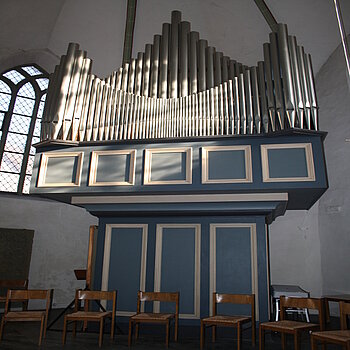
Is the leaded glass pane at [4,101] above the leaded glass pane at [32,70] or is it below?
below

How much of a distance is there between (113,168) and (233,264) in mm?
3027

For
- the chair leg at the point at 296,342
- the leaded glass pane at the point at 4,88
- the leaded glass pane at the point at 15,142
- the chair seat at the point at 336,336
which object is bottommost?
the chair leg at the point at 296,342

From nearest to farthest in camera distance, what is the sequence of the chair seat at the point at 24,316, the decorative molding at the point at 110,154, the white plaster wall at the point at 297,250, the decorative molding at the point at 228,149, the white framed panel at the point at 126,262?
the chair seat at the point at 24,316 → the decorative molding at the point at 228,149 → the decorative molding at the point at 110,154 → the white framed panel at the point at 126,262 → the white plaster wall at the point at 297,250

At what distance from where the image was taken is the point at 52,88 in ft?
25.6

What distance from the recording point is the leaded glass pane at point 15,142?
11.1 meters

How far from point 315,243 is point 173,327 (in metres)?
5.00

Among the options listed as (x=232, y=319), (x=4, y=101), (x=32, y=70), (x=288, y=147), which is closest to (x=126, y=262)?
(x=232, y=319)

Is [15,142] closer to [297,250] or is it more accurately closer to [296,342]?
[297,250]

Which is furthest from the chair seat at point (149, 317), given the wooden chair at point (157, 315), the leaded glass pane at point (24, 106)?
the leaded glass pane at point (24, 106)

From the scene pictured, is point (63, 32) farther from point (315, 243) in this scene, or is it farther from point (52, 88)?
point (315, 243)

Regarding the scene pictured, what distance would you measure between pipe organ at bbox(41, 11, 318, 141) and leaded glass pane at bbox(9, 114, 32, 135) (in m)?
4.01

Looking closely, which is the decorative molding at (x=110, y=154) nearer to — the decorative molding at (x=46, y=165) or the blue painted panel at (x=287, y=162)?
the decorative molding at (x=46, y=165)

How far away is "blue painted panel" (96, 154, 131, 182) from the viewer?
279 inches

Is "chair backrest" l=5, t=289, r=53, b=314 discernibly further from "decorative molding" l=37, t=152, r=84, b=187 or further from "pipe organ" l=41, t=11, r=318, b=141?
"pipe organ" l=41, t=11, r=318, b=141
